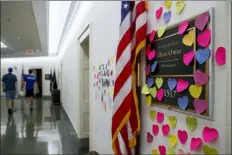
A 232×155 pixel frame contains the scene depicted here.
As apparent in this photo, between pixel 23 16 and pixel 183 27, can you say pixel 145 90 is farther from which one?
pixel 23 16

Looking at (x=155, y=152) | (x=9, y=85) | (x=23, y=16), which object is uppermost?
(x=23, y=16)

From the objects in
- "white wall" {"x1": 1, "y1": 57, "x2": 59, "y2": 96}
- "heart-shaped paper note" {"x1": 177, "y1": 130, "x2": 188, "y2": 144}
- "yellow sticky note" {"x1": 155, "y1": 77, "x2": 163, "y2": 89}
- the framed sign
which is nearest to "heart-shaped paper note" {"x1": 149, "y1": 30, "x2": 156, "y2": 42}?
the framed sign

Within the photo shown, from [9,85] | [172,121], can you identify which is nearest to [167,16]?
[172,121]

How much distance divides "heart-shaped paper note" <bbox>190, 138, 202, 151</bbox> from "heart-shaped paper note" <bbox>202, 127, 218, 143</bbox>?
0.04 metres

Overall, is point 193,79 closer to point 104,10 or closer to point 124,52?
point 124,52

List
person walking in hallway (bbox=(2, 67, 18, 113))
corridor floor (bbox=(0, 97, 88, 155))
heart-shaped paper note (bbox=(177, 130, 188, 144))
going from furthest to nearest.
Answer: person walking in hallway (bbox=(2, 67, 18, 113)), corridor floor (bbox=(0, 97, 88, 155)), heart-shaped paper note (bbox=(177, 130, 188, 144))

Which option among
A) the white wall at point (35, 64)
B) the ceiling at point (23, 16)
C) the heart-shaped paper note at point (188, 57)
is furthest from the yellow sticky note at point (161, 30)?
the white wall at point (35, 64)

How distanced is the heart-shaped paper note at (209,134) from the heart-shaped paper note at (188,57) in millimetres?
321

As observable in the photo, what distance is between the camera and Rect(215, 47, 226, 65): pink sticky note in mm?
800

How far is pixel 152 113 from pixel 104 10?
4.92 ft

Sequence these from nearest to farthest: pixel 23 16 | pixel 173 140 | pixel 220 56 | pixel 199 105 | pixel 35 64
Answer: pixel 220 56 < pixel 199 105 < pixel 173 140 < pixel 23 16 < pixel 35 64

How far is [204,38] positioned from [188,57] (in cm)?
12

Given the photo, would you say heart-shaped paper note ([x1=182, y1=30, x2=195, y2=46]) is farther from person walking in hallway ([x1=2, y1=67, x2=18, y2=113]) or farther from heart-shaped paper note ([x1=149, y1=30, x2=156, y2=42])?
person walking in hallway ([x1=2, y1=67, x2=18, y2=113])

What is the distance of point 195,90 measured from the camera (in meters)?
0.94
